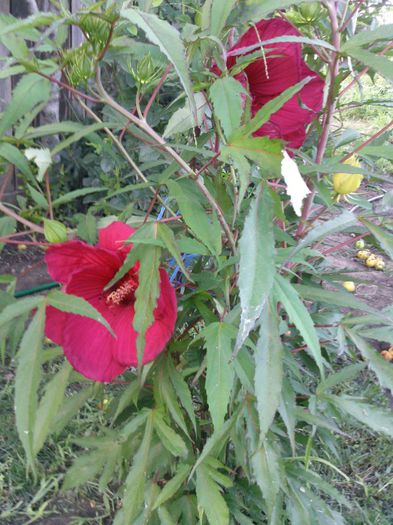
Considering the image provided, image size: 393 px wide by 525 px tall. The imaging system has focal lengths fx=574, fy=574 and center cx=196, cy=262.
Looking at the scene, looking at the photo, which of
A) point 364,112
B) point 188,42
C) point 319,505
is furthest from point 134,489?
point 364,112

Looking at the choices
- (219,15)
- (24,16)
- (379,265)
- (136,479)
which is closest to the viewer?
(219,15)

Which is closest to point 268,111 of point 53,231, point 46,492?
point 53,231

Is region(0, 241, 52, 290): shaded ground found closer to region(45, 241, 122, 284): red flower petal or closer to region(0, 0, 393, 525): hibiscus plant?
region(0, 0, 393, 525): hibiscus plant

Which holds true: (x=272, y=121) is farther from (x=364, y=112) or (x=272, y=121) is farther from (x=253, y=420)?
(x=364, y=112)

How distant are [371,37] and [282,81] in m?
0.11

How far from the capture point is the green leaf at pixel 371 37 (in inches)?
19.3

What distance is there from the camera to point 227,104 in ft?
1.50

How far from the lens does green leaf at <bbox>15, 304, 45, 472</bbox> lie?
0.48 m

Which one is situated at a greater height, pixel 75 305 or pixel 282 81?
pixel 282 81

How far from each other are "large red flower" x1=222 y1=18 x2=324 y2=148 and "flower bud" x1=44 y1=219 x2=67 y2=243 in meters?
0.22

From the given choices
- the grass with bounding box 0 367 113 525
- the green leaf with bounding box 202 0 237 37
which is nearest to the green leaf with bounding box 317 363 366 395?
the green leaf with bounding box 202 0 237 37

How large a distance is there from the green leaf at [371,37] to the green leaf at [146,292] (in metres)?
0.25

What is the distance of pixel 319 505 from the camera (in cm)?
93

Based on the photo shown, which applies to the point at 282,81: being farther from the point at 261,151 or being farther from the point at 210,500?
the point at 210,500
